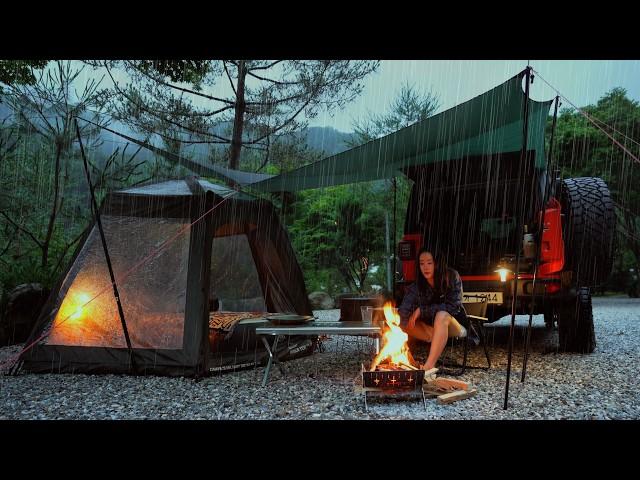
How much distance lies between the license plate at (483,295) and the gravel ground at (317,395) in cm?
49

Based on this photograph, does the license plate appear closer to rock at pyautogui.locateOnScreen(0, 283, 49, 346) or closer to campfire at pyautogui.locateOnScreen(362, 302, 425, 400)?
campfire at pyautogui.locateOnScreen(362, 302, 425, 400)

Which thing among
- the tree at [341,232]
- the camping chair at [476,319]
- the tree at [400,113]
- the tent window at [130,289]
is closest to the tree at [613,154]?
the tree at [400,113]

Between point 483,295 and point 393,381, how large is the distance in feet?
5.39

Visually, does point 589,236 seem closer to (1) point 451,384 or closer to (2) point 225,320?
(1) point 451,384

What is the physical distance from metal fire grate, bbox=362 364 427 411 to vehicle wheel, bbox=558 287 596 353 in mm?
2005

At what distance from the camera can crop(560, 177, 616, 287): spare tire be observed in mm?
4051

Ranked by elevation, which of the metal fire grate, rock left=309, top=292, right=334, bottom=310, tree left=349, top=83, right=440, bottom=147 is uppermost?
tree left=349, top=83, right=440, bottom=147

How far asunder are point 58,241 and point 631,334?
826 cm

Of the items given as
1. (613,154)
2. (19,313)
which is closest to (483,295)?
(19,313)

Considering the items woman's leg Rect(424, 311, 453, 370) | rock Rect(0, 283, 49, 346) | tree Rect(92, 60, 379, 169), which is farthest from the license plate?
tree Rect(92, 60, 379, 169)

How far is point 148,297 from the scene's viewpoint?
3979 millimetres
